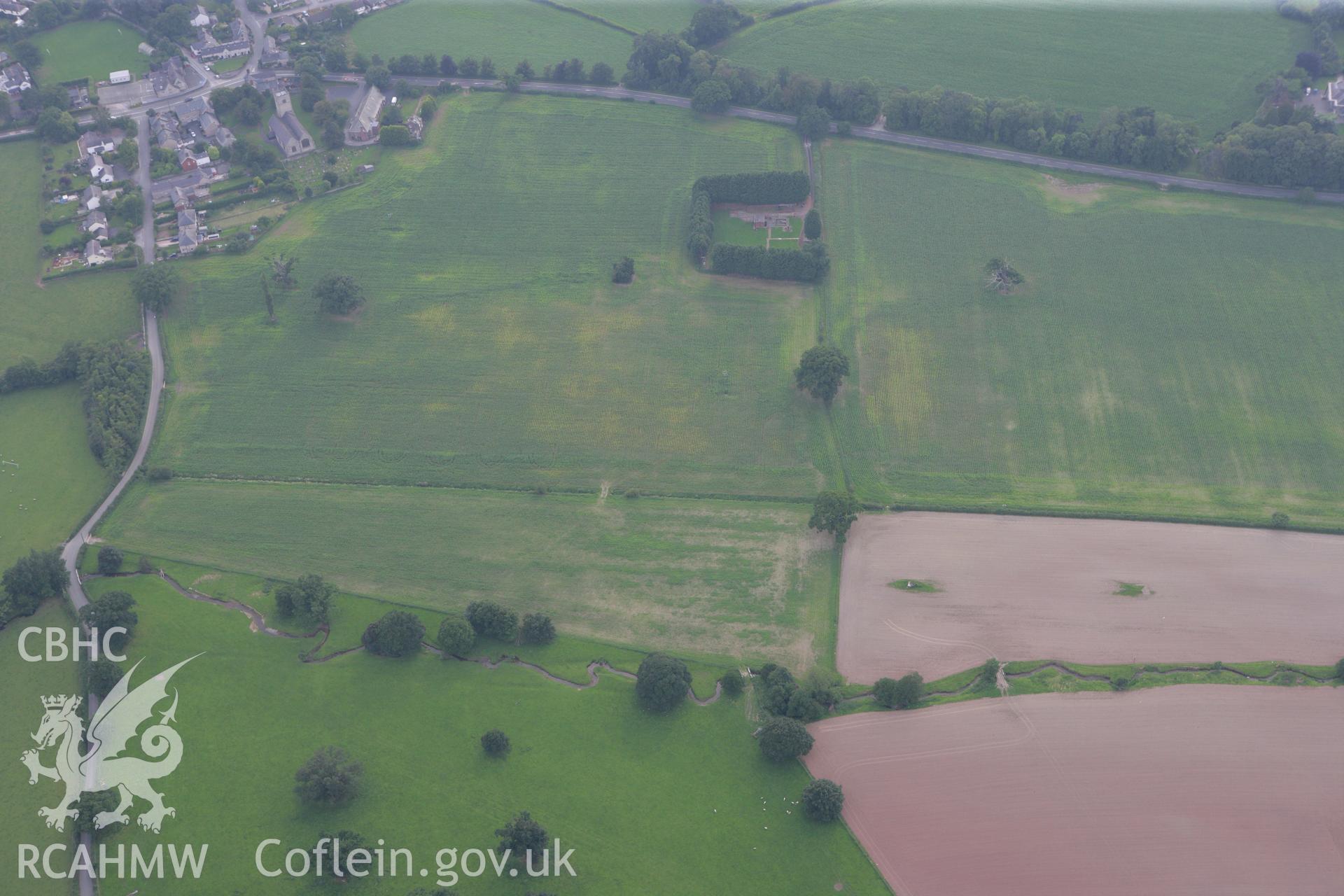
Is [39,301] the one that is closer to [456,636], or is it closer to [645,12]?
[456,636]

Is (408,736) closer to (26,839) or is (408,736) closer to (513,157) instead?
(26,839)

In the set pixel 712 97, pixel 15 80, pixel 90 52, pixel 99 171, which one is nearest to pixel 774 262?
pixel 712 97

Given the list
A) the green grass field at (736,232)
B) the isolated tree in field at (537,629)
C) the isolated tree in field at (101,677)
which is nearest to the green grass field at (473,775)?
the isolated tree in field at (537,629)

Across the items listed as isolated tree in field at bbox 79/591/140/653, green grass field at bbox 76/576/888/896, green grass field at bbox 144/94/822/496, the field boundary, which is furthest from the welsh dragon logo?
green grass field at bbox 144/94/822/496

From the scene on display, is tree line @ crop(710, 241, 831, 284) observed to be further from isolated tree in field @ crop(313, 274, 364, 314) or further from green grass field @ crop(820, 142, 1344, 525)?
isolated tree in field @ crop(313, 274, 364, 314)

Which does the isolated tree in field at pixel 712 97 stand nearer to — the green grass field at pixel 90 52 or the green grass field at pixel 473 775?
the green grass field at pixel 90 52
